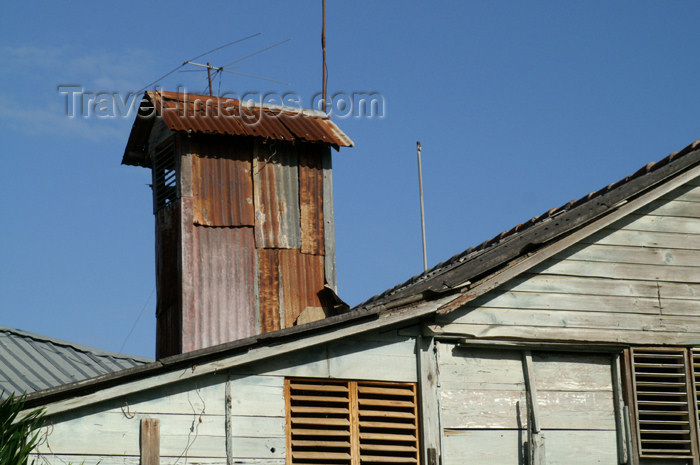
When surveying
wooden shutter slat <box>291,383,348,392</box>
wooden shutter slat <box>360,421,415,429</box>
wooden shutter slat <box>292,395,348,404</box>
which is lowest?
wooden shutter slat <box>360,421,415,429</box>

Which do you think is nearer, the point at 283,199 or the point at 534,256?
the point at 534,256

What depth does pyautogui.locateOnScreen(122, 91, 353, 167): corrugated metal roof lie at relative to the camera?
53.4 ft

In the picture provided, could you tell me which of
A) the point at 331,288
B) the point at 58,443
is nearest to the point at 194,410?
the point at 58,443

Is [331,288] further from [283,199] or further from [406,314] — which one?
[406,314]

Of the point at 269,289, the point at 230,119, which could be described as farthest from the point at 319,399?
the point at 230,119

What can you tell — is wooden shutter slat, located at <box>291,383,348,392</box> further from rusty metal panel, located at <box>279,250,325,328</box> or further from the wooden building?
rusty metal panel, located at <box>279,250,325,328</box>

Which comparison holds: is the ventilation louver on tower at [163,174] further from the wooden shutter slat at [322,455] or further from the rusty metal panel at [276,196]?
the wooden shutter slat at [322,455]

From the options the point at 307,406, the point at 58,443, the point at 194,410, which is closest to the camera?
the point at 58,443

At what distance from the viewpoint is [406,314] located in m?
10.1

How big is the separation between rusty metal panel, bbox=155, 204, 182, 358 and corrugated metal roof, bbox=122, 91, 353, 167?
149cm

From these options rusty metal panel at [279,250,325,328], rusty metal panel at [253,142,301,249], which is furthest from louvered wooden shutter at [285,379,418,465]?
rusty metal panel at [253,142,301,249]

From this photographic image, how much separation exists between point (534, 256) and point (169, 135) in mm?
7865

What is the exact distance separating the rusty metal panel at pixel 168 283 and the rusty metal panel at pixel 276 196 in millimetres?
1383

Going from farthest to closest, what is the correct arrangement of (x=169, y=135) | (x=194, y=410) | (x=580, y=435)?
1. (x=169, y=135)
2. (x=580, y=435)
3. (x=194, y=410)
